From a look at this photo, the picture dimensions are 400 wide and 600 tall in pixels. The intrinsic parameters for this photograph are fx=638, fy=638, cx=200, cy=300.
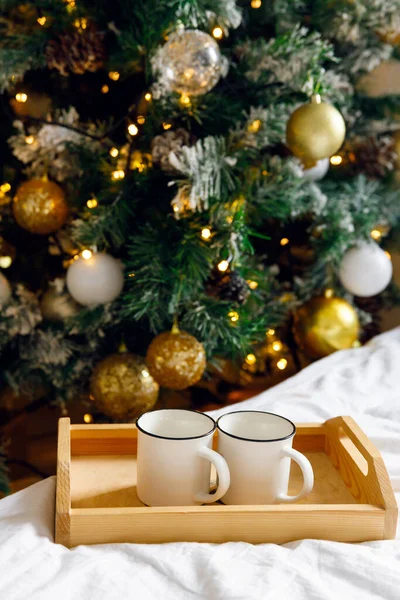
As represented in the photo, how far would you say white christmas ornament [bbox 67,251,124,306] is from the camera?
114 cm

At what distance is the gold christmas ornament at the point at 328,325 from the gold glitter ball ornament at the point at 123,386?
0.41 metres

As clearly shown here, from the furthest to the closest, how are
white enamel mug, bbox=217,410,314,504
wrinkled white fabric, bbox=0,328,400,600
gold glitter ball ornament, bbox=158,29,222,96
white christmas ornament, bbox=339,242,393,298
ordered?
1. white christmas ornament, bbox=339,242,393,298
2. gold glitter ball ornament, bbox=158,29,222,96
3. white enamel mug, bbox=217,410,314,504
4. wrinkled white fabric, bbox=0,328,400,600

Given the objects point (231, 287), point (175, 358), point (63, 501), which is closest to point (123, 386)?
point (175, 358)

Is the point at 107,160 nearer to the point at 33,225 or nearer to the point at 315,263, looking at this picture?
the point at 33,225

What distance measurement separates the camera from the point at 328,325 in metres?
1.41

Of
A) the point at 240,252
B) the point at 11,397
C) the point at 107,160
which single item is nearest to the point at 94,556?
the point at 240,252

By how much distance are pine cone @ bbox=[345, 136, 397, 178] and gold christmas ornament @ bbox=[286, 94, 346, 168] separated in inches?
13.9

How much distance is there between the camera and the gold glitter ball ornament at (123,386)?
3.96 ft

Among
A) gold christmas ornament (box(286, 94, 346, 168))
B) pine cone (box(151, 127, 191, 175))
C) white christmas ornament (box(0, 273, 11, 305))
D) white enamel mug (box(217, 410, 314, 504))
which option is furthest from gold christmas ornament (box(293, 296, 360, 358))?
white enamel mug (box(217, 410, 314, 504))

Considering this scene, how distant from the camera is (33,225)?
3.92 ft

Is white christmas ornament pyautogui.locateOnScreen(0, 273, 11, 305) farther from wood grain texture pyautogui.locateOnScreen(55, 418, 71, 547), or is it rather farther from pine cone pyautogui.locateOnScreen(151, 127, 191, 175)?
wood grain texture pyautogui.locateOnScreen(55, 418, 71, 547)

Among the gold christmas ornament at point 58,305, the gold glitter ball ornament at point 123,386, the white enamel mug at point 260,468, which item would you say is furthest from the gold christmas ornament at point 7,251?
the white enamel mug at point 260,468

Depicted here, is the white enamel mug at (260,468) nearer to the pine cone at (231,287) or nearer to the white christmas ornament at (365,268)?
the pine cone at (231,287)

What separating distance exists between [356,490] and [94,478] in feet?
0.81
